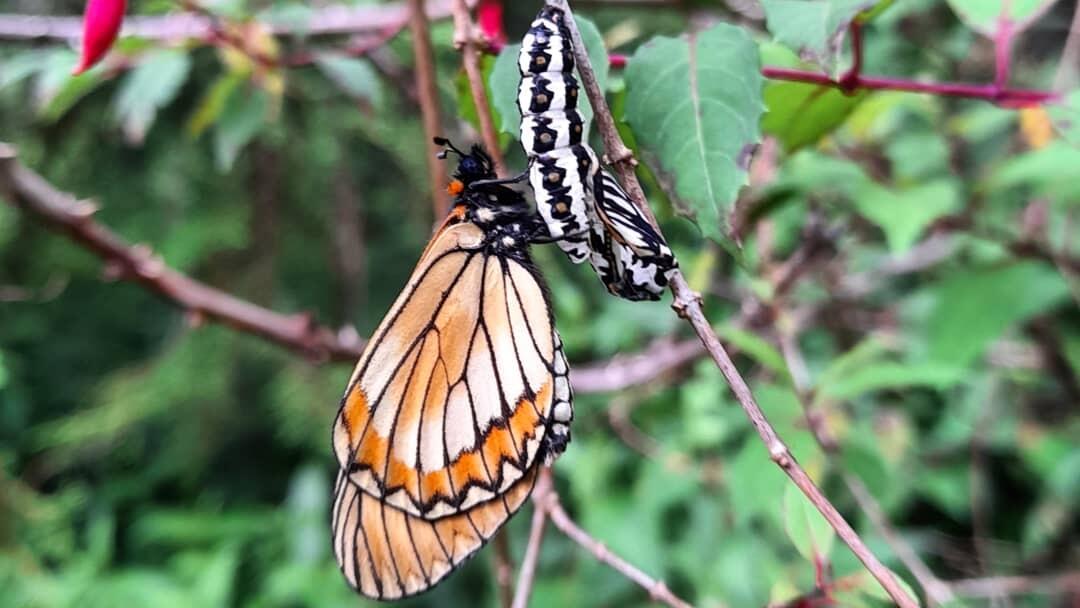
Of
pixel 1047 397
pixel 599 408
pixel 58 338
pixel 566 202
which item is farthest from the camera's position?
pixel 58 338

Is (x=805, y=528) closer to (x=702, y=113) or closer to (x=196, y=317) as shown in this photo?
(x=702, y=113)

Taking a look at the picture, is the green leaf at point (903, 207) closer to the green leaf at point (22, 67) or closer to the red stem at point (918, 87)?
the red stem at point (918, 87)

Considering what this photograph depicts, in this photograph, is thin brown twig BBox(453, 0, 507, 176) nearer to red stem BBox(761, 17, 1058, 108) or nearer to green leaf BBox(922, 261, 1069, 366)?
red stem BBox(761, 17, 1058, 108)

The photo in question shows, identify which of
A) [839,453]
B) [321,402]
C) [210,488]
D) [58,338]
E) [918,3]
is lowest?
[210,488]

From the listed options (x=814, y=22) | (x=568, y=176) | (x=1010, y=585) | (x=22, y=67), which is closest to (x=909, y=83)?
(x=814, y=22)

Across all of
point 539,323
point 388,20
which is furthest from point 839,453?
point 388,20

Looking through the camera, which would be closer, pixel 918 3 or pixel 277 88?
pixel 277 88

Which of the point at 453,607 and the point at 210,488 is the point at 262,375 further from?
the point at 453,607
